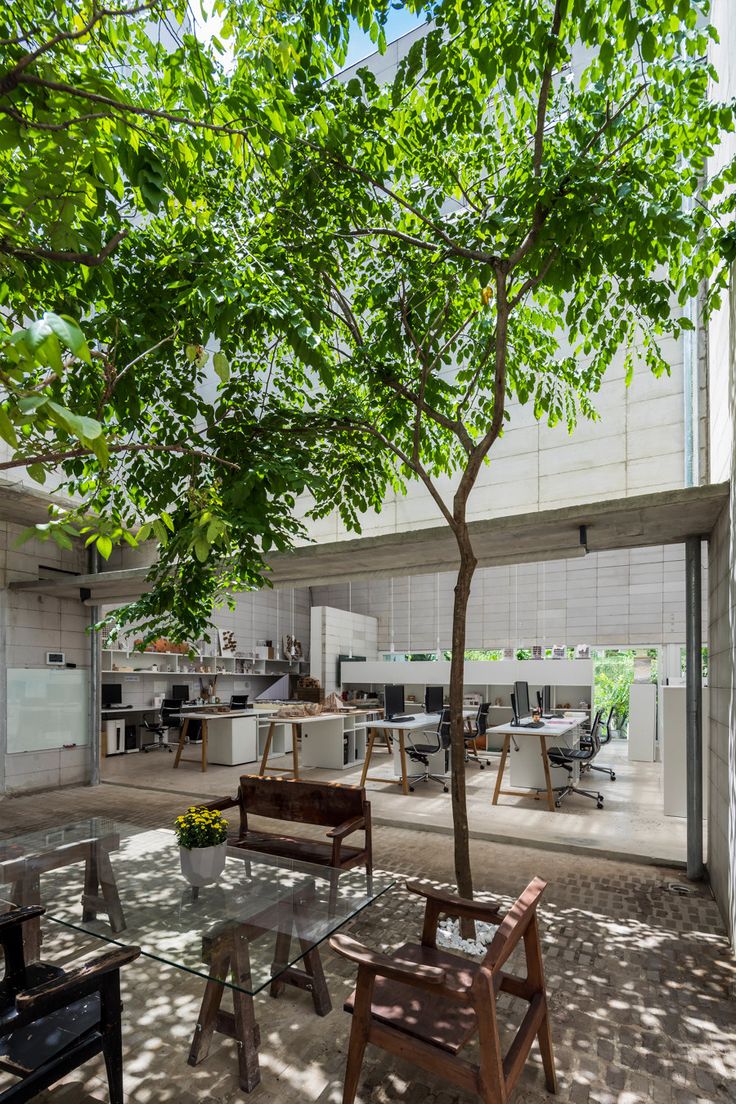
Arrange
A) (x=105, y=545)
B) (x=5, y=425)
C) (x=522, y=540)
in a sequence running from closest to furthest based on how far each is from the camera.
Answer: (x=5, y=425)
(x=105, y=545)
(x=522, y=540)

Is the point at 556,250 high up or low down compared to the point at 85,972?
up

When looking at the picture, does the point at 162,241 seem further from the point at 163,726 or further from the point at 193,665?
the point at 193,665

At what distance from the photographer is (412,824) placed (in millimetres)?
6457

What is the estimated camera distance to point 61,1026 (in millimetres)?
2184

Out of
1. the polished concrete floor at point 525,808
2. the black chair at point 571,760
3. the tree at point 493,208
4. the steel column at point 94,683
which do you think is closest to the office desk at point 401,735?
the polished concrete floor at point 525,808

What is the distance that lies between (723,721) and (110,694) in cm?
1135

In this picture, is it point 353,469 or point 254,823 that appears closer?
point 353,469

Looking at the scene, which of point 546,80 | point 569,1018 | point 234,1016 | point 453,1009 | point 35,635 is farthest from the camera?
point 35,635

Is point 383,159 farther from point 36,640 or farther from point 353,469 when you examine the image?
point 36,640

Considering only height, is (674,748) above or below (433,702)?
above

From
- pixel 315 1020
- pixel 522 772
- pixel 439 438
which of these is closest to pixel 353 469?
pixel 439 438

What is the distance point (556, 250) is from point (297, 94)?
56.7 inches

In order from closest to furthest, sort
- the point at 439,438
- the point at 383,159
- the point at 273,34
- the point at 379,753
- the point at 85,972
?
the point at 85,972 → the point at 273,34 → the point at 383,159 → the point at 439,438 → the point at 379,753

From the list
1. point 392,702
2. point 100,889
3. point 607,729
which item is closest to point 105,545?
point 100,889
